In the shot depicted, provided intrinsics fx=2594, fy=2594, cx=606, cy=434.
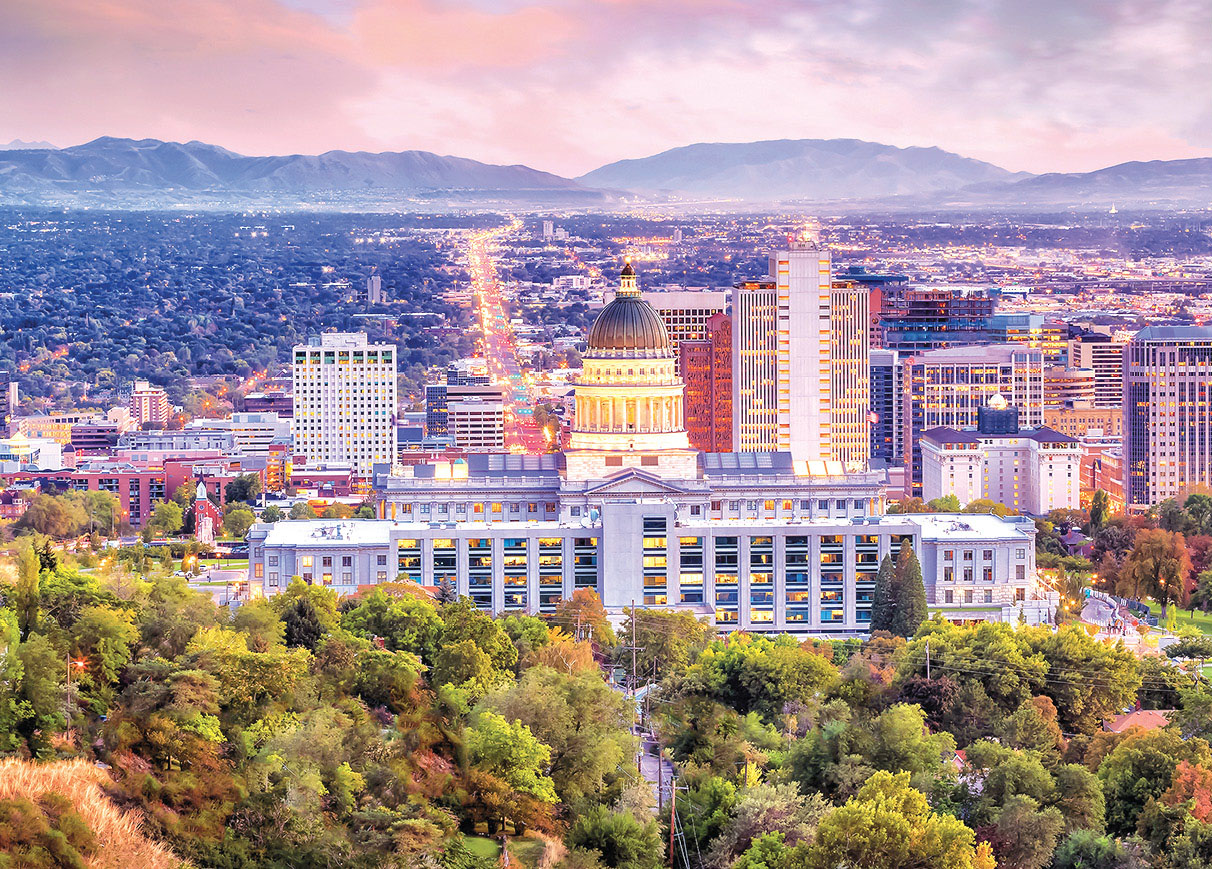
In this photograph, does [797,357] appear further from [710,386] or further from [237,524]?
[237,524]

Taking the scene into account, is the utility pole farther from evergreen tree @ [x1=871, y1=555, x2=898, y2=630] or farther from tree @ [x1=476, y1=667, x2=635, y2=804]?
evergreen tree @ [x1=871, y1=555, x2=898, y2=630]

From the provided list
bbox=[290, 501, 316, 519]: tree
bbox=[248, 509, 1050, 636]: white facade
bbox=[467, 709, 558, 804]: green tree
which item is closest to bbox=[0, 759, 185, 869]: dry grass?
bbox=[467, 709, 558, 804]: green tree

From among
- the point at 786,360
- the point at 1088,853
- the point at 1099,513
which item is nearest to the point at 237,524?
the point at 786,360

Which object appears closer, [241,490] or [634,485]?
[634,485]

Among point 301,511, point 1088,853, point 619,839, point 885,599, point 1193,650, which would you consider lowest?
point 1088,853

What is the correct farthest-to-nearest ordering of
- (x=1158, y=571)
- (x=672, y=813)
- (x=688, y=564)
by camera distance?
(x=1158, y=571)
(x=688, y=564)
(x=672, y=813)

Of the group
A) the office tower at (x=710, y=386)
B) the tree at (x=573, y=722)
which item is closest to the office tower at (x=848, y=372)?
the office tower at (x=710, y=386)
